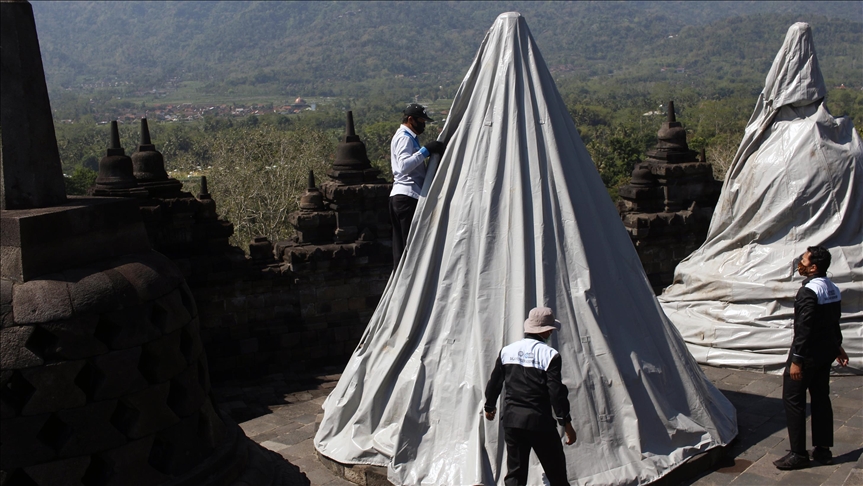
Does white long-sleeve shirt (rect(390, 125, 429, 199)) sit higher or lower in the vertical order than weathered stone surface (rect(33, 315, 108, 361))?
higher

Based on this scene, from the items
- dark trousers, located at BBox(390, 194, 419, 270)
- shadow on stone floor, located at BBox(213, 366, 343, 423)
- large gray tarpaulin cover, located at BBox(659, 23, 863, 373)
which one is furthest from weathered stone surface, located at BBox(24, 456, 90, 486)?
large gray tarpaulin cover, located at BBox(659, 23, 863, 373)

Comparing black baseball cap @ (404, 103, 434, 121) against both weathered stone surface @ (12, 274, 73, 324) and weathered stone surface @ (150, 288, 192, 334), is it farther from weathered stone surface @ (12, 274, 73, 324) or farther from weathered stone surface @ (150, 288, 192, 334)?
weathered stone surface @ (12, 274, 73, 324)

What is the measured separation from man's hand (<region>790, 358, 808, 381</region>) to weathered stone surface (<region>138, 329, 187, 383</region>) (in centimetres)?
396

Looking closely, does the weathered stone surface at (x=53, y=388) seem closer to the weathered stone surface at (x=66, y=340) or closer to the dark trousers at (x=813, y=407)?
the weathered stone surface at (x=66, y=340)

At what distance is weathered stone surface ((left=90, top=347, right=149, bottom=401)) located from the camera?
2902mm

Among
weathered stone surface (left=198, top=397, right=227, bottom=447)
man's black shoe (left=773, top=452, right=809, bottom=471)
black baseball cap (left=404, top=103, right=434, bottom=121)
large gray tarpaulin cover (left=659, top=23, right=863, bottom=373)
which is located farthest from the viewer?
large gray tarpaulin cover (left=659, top=23, right=863, bottom=373)

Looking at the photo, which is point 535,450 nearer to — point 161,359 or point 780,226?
point 161,359

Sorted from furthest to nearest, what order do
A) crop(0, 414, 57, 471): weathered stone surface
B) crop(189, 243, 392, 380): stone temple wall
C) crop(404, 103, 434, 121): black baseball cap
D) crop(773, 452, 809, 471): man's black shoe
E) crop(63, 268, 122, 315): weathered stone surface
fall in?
crop(189, 243, 392, 380): stone temple wall, crop(404, 103, 434, 121): black baseball cap, crop(773, 452, 809, 471): man's black shoe, crop(63, 268, 122, 315): weathered stone surface, crop(0, 414, 57, 471): weathered stone surface

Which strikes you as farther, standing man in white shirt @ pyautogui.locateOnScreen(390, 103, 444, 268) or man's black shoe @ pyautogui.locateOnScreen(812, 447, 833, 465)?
standing man in white shirt @ pyautogui.locateOnScreen(390, 103, 444, 268)

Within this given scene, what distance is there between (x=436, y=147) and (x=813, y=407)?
119 inches

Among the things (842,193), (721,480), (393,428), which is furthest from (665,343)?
(842,193)

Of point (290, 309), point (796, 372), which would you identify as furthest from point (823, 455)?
point (290, 309)

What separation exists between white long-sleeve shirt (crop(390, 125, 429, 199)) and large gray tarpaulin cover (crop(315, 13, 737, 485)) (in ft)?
0.67

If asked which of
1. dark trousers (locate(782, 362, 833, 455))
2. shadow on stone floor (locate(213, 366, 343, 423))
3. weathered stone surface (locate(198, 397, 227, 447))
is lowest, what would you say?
shadow on stone floor (locate(213, 366, 343, 423))
